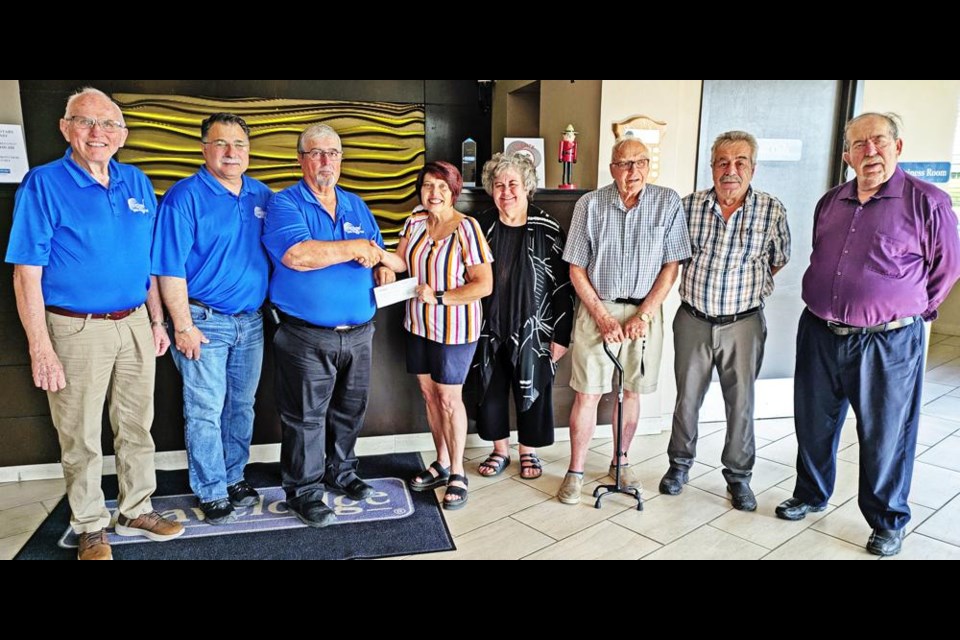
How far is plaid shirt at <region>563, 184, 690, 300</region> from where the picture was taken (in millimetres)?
3025

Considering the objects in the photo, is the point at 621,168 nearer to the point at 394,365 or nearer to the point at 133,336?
the point at 394,365

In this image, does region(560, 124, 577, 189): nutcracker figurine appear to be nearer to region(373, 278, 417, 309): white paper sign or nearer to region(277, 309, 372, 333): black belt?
region(373, 278, 417, 309): white paper sign

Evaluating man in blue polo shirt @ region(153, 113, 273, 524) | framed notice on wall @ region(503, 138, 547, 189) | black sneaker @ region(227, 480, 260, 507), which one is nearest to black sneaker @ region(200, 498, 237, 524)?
man in blue polo shirt @ region(153, 113, 273, 524)

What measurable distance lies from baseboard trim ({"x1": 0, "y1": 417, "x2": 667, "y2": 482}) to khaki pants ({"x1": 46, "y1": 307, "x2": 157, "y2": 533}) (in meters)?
0.53

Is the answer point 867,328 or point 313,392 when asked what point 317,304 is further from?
point 867,328

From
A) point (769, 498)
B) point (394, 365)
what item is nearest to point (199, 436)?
point (394, 365)

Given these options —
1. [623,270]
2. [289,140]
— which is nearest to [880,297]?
[623,270]

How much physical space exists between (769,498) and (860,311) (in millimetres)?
1090

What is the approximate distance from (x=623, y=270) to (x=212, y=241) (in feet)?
5.85

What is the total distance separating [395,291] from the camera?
2.95m

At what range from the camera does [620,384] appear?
314cm

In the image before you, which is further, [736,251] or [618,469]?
[618,469]

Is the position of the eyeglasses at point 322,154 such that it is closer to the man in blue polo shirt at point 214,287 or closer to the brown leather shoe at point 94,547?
the man in blue polo shirt at point 214,287
